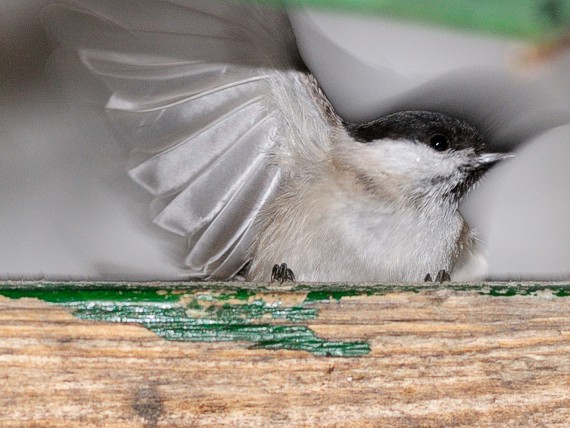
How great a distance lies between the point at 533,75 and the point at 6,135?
4.05 feet

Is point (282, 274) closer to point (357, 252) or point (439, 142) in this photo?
point (357, 252)

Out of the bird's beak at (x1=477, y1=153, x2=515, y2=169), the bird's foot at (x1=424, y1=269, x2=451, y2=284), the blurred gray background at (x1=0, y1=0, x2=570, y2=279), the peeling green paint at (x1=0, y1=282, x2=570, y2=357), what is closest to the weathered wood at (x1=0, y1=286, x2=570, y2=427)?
the peeling green paint at (x1=0, y1=282, x2=570, y2=357)

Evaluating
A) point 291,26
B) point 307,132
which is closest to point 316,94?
point 307,132

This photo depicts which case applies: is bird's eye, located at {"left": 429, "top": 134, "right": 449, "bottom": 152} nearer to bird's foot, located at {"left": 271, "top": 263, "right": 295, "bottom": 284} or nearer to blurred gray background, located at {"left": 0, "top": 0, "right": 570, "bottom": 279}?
blurred gray background, located at {"left": 0, "top": 0, "right": 570, "bottom": 279}

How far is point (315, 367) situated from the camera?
37.4 inches

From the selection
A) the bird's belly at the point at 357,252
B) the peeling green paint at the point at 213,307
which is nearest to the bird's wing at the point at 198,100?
the bird's belly at the point at 357,252

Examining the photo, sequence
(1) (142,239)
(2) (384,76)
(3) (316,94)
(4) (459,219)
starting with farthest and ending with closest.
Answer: (2) (384,76)
(1) (142,239)
(4) (459,219)
(3) (316,94)

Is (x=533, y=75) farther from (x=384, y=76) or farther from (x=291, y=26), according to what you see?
(x=291, y=26)

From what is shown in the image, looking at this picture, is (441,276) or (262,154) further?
(262,154)

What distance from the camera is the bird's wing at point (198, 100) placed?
4.76 feet

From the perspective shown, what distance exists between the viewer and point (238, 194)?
1.72m

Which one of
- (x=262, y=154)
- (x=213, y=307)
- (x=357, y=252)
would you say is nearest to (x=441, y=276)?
(x=357, y=252)

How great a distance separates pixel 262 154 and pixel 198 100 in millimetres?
169

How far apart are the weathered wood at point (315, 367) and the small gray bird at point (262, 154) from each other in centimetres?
57
